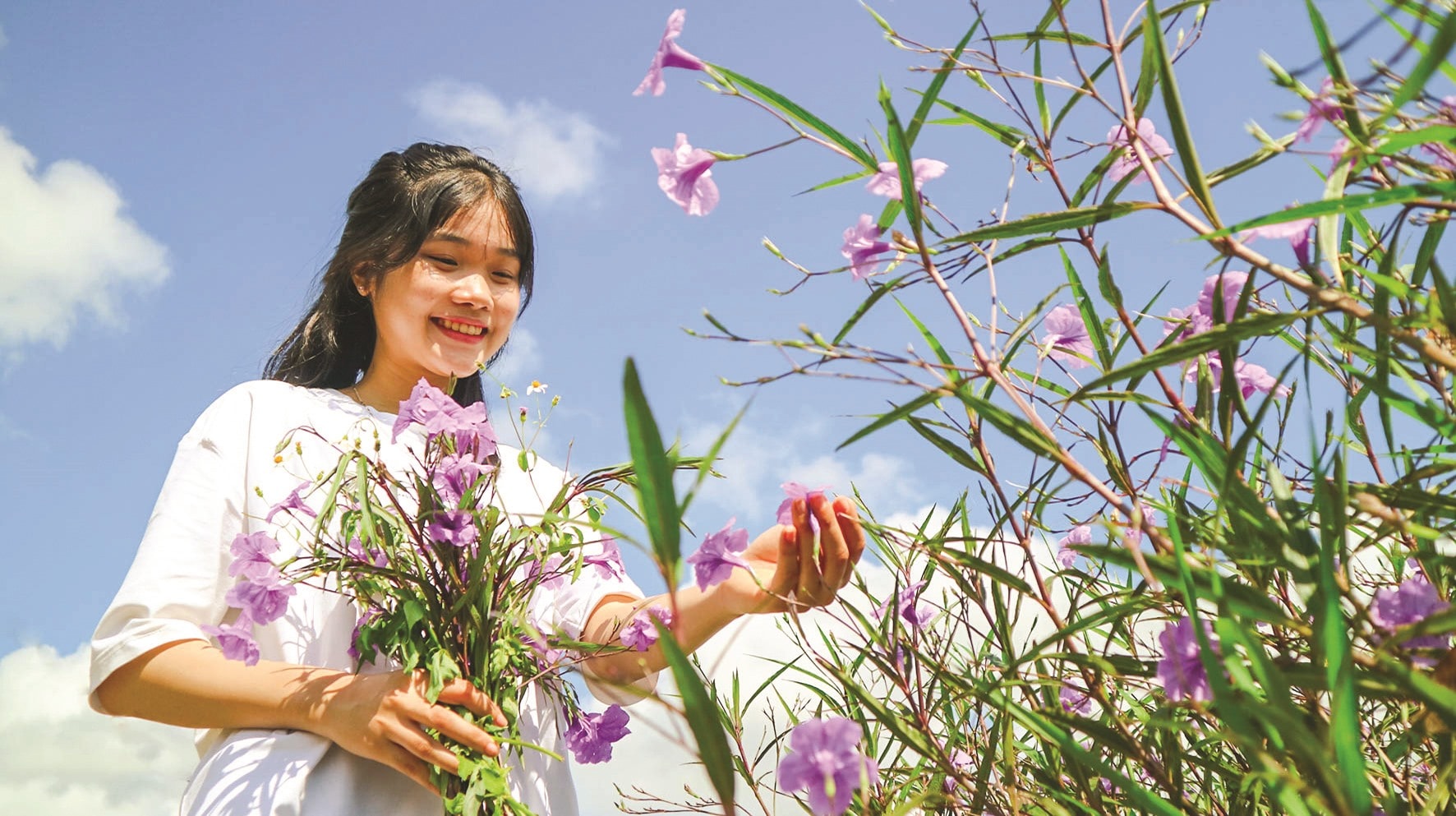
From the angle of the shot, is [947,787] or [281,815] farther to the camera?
[281,815]

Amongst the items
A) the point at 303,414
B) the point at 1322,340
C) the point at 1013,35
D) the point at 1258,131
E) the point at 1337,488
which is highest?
the point at 303,414

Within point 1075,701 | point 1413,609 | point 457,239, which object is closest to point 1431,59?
point 1413,609

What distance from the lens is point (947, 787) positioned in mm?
940

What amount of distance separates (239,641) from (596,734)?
0.44 meters

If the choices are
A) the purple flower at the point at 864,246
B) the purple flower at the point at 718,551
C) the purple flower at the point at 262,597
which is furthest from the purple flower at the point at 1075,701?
the purple flower at the point at 262,597

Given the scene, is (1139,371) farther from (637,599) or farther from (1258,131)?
(637,599)

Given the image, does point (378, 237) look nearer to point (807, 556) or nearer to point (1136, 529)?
point (807, 556)

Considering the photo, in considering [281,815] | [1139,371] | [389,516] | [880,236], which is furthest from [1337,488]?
[281,815]

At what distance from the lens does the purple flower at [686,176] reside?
80 cm

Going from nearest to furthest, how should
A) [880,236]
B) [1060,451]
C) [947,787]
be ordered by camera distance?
[1060,451]
[880,236]
[947,787]

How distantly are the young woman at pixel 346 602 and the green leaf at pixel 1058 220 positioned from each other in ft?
1.07

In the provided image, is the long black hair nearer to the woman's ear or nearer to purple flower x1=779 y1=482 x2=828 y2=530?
the woman's ear

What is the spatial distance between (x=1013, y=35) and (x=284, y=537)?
1.14 m

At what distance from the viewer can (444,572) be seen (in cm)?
107
